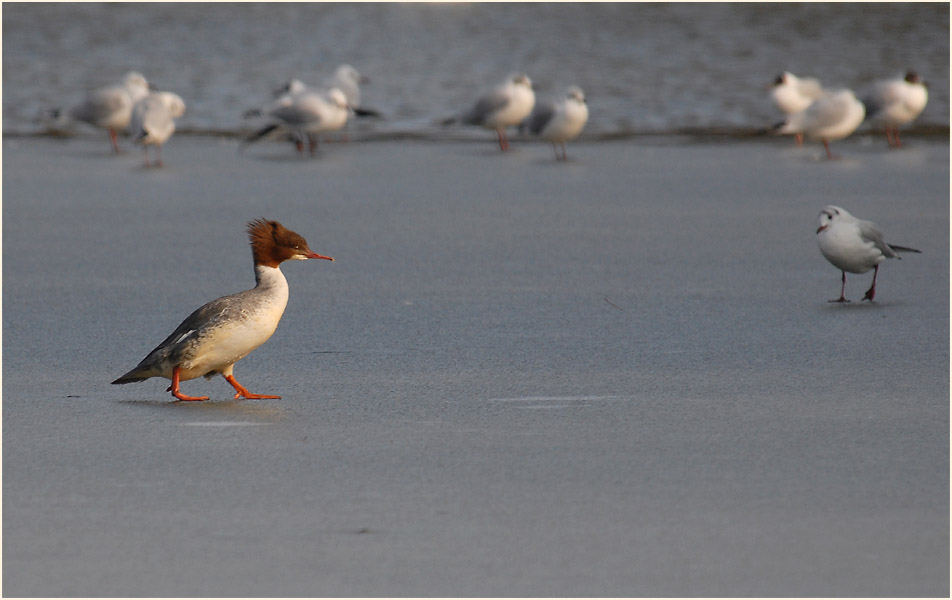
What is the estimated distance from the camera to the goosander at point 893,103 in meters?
13.7

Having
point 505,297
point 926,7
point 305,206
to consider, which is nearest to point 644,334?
point 505,297

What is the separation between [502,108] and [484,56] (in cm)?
1087

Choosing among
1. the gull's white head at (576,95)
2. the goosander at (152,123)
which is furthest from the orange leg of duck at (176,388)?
the gull's white head at (576,95)

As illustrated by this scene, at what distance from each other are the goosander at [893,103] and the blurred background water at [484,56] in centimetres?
100

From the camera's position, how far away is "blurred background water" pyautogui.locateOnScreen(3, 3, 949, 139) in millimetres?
17156

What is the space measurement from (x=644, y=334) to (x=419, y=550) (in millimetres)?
2605

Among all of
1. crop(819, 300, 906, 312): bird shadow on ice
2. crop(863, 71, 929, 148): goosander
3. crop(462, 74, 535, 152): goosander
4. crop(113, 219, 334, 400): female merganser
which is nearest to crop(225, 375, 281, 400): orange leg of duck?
crop(113, 219, 334, 400): female merganser

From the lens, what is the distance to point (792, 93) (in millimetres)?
15648

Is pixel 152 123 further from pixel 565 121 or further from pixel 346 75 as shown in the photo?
pixel 346 75

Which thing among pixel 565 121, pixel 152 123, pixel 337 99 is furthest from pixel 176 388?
pixel 337 99

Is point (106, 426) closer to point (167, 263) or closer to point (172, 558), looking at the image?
point (172, 558)

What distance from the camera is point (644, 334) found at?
17.8ft

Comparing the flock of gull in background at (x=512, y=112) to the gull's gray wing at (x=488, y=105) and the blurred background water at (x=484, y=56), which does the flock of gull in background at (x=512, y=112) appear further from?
the blurred background water at (x=484, y=56)

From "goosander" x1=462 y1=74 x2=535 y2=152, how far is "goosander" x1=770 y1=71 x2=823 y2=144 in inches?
117
